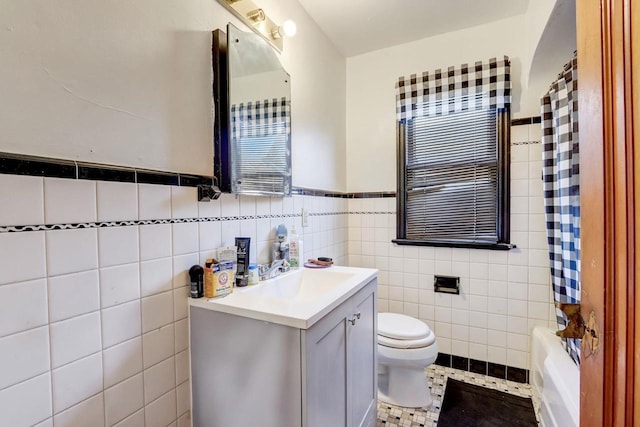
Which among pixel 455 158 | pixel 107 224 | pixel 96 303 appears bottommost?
pixel 96 303

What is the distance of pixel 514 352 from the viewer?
2055 mm

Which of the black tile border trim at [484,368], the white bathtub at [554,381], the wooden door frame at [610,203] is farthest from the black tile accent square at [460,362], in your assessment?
the wooden door frame at [610,203]

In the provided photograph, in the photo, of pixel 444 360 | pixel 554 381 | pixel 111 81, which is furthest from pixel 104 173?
pixel 444 360

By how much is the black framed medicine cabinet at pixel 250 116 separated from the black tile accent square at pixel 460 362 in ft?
5.77

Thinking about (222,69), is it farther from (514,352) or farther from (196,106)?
(514,352)

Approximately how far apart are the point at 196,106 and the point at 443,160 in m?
1.76

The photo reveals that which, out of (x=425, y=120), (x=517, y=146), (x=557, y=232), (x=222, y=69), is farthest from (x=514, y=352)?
(x=222, y=69)

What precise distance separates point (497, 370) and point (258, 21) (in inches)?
102

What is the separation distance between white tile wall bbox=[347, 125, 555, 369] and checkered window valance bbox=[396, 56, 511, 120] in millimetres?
306

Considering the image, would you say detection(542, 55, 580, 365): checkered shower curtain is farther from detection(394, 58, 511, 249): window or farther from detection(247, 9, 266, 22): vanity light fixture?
detection(247, 9, 266, 22): vanity light fixture

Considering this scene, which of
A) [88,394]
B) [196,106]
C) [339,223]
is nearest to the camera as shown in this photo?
[88,394]

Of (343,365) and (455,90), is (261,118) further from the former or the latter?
(455,90)

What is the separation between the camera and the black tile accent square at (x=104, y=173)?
2.68ft

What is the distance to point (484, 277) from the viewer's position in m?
2.13
